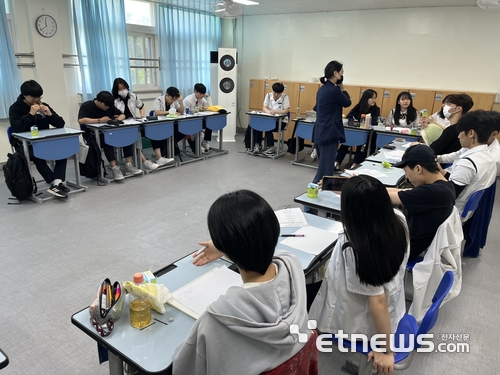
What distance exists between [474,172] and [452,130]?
1044mm

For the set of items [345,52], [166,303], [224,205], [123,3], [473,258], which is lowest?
[473,258]

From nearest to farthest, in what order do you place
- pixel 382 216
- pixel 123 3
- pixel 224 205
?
pixel 224 205, pixel 382 216, pixel 123 3

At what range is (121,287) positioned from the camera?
1.30 m

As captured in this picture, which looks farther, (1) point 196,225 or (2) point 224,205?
(1) point 196,225

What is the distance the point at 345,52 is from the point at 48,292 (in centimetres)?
667

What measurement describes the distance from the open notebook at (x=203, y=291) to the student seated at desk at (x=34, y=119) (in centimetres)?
327

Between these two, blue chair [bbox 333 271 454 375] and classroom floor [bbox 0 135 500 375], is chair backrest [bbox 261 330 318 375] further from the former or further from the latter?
classroom floor [bbox 0 135 500 375]

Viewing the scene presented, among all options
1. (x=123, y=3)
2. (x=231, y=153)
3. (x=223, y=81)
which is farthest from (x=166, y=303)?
(x=223, y=81)

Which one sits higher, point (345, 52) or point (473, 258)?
point (345, 52)

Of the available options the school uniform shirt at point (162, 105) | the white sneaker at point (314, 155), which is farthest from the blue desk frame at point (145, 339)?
the white sneaker at point (314, 155)

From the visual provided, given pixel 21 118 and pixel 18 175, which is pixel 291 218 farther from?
pixel 21 118

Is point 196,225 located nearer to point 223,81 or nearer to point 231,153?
point 231,153

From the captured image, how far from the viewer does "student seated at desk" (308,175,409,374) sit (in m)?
1.28

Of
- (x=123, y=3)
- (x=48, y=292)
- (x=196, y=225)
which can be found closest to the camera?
(x=48, y=292)
